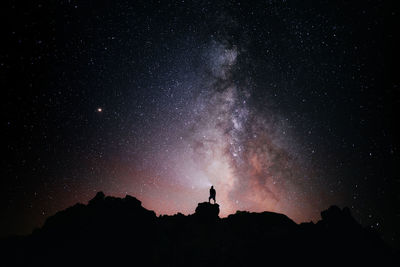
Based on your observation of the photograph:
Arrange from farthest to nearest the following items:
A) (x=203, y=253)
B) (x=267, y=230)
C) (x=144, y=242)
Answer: (x=267, y=230) < (x=144, y=242) < (x=203, y=253)

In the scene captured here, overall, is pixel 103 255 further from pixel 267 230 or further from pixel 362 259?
pixel 362 259

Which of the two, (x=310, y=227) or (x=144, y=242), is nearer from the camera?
(x=144, y=242)

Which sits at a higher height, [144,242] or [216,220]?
[216,220]

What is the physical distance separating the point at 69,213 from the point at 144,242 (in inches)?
683

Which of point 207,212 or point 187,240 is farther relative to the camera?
point 207,212

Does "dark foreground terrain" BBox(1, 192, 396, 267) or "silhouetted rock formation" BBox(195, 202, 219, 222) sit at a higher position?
"silhouetted rock formation" BBox(195, 202, 219, 222)

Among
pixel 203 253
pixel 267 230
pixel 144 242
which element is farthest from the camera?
pixel 267 230

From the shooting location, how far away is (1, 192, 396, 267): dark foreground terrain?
143 ft

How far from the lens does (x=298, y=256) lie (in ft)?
149

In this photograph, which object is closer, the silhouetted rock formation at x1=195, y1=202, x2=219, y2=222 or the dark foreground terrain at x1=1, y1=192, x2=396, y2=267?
the dark foreground terrain at x1=1, y1=192, x2=396, y2=267

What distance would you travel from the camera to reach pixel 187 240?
44.1 meters

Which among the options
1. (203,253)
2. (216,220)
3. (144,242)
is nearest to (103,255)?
(144,242)

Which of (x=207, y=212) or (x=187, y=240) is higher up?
(x=207, y=212)

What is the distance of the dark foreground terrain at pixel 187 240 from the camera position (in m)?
43.5
